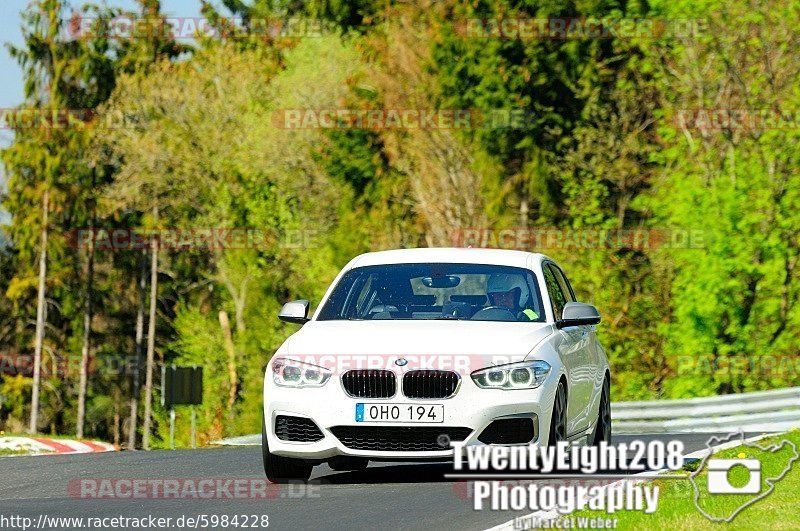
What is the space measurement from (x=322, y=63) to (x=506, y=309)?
48.2m

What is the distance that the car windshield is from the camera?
1307cm

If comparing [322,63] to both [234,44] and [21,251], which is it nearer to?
[234,44]

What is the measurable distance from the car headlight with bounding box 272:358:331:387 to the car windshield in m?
0.99

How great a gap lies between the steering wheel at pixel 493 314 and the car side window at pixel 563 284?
168 centimetres

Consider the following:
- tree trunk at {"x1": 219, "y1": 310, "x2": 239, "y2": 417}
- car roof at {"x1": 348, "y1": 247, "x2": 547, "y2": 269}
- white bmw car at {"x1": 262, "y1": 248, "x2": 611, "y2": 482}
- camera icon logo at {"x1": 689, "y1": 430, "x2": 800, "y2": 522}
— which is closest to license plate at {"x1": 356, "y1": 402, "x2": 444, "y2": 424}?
white bmw car at {"x1": 262, "y1": 248, "x2": 611, "y2": 482}

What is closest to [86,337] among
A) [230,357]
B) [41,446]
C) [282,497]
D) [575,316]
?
[230,357]

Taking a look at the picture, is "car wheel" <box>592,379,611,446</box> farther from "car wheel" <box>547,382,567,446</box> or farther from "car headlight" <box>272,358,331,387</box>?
"car headlight" <box>272,358,331,387</box>

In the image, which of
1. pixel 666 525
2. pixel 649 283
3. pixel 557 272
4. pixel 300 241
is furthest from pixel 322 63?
pixel 666 525

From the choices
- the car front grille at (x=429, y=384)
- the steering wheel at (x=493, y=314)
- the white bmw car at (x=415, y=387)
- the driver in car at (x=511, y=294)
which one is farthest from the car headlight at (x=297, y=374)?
the driver in car at (x=511, y=294)

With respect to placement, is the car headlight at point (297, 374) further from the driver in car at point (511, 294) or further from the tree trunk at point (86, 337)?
the tree trunk at point (86, 337)

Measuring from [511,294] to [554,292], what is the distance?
28.6 inches

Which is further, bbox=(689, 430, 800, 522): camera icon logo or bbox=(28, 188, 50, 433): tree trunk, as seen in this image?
bbox=(28, 188, 50, 433): tree trunk

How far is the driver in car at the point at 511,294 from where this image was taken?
13.1 metres

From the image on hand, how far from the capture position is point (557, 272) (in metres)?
15.0
